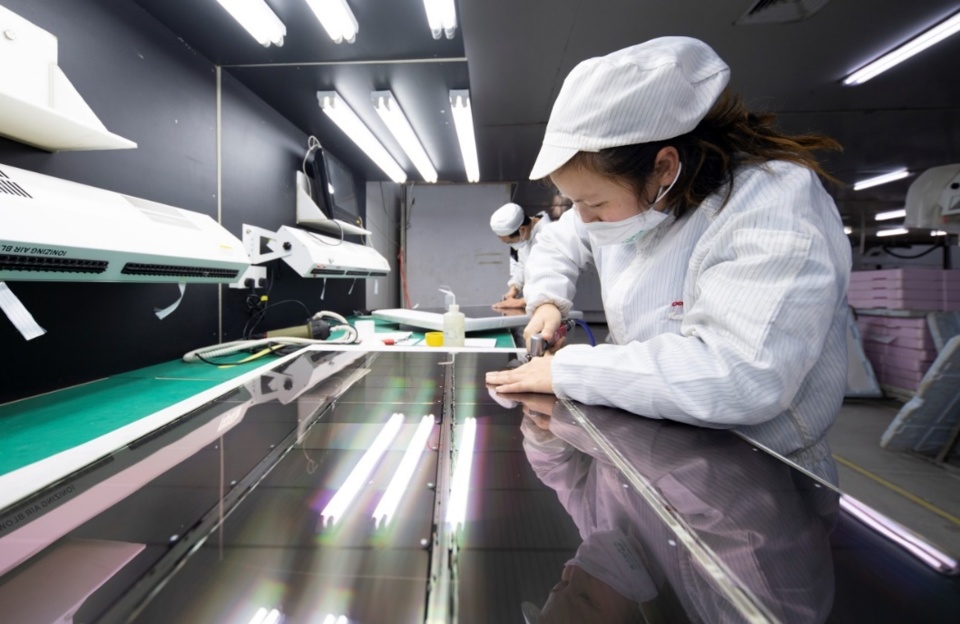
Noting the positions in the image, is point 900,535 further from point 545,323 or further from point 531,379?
point 545,323

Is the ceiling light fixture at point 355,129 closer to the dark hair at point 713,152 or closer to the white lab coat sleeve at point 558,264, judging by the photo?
the white lab coat sleeve at point 558,264

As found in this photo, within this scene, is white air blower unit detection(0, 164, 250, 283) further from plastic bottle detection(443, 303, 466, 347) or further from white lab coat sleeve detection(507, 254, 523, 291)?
white lab coat sleeve detection(507, 254, 523, 291)

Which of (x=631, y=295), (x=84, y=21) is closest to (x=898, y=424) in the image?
(x=631, y=295)

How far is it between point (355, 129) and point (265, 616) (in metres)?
3.11

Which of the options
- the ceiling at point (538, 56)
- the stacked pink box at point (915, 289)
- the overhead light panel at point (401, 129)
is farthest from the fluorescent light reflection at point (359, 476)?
the stacked pink box at point (915, 289)

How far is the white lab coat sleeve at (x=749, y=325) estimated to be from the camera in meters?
0.74

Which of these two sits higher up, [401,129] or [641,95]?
[401,129]

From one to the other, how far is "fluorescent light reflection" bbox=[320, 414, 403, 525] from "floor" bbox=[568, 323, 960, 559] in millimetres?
1641

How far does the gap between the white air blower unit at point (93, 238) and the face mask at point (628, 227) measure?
3.87 feet

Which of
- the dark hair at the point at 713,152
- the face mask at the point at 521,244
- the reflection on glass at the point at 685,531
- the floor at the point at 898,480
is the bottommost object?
the floor at the point at 898,480

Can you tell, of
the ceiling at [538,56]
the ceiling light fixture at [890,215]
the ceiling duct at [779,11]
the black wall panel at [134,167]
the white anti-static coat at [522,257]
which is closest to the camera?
the black wall panel at [134,167]

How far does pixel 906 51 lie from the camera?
245 centimetres

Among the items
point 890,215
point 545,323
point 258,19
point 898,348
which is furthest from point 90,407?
point 890,215

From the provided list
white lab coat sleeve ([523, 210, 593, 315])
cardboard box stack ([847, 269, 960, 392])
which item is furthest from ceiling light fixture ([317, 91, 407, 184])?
cardboard box stack ([847, 269, 960, 392])
